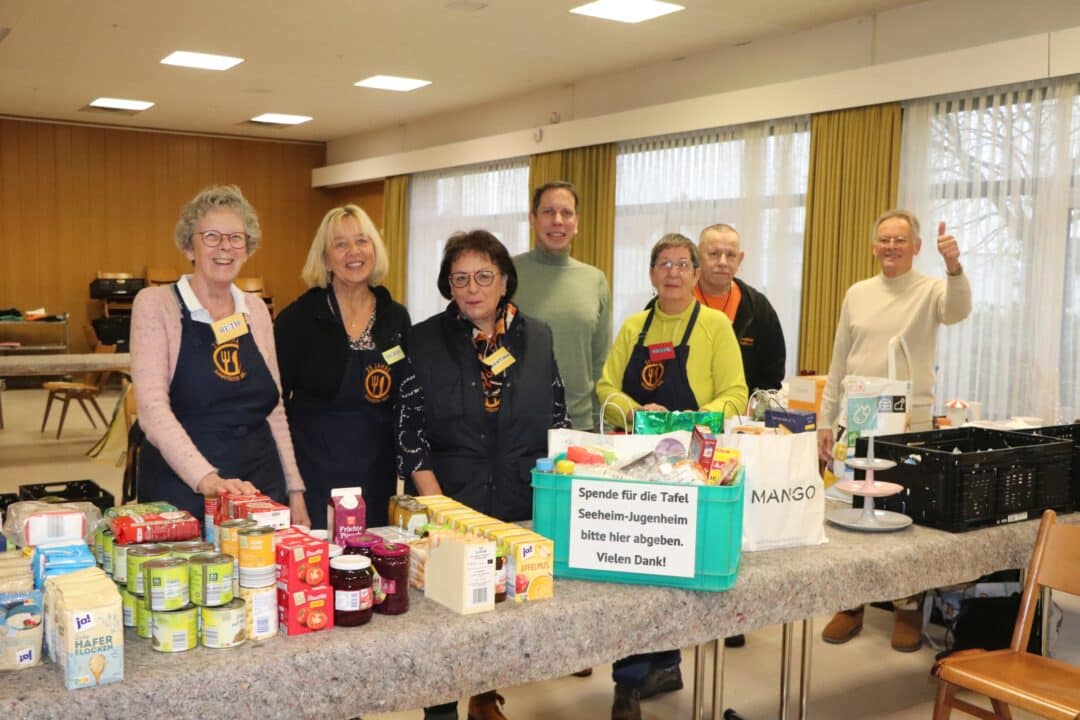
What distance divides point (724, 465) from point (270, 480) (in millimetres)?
1345

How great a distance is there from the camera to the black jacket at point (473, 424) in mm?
2617

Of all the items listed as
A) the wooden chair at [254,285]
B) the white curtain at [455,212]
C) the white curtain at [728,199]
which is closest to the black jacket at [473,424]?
the white curtain at [728,199]

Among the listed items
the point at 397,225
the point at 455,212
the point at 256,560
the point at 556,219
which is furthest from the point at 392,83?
the point at 256,560

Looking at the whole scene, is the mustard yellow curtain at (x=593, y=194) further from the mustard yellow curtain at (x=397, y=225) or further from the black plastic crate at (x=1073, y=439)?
the black plastic crate at (x=1073, y=439)

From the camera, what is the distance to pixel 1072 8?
5.51 metres

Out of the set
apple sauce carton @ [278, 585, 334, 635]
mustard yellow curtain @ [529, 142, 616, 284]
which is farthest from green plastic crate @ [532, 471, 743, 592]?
mustard yellow curtain @ [529, 142, 616, 284]

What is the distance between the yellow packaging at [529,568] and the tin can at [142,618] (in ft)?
2.10

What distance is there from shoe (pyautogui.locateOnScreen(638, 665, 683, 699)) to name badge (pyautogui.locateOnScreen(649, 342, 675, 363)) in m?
1.03

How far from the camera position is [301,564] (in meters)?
1.69

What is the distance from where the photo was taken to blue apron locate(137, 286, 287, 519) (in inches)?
102

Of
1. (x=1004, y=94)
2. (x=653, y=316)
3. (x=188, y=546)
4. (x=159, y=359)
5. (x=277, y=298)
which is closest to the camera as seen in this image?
(x=188, y=546)

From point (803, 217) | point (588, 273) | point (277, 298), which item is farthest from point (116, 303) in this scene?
point (588, 273)

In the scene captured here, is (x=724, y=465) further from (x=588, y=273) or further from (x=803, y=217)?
(x=803, y=217)

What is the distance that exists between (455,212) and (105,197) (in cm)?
516
